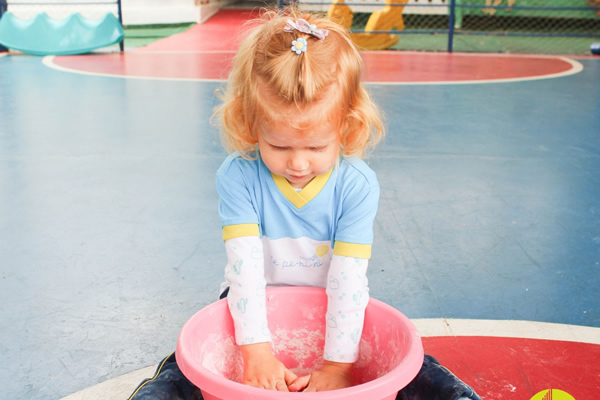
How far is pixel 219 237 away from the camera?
6.19ft

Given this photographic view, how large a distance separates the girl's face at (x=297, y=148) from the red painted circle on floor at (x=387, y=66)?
11.8 feet

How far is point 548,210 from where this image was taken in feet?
7.00

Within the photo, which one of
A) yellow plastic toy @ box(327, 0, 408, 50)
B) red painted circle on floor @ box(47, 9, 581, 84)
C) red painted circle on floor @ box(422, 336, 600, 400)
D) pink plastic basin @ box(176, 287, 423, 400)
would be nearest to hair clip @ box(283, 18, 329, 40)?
pink plastic basin @ box(176, 287, 423, 400)

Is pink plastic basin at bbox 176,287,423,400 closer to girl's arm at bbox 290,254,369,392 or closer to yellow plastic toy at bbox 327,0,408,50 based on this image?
girl's arm at bbox 290,254,369,392

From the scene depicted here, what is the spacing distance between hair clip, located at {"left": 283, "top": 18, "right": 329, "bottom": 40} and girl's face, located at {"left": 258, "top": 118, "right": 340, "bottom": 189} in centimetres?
15

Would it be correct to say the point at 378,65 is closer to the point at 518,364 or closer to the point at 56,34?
the point at 56,34

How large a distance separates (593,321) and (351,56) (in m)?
0.85

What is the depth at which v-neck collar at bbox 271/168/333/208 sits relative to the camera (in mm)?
1158

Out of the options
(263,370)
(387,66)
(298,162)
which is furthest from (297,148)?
(387,66)

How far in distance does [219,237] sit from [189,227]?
0.41 feet

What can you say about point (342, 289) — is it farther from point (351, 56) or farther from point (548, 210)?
point (548, 210)

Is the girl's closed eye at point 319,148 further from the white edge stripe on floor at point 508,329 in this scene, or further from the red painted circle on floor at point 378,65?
the red painted circle on floor at point 378,65

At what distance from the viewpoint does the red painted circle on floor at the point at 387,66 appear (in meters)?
4.97

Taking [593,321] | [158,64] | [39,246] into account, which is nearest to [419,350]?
[593,321]
